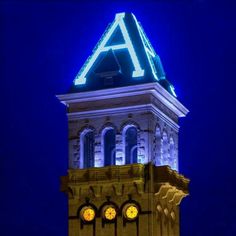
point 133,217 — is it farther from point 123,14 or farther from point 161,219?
point 123,14

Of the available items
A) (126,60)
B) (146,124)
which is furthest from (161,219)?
(126,60)

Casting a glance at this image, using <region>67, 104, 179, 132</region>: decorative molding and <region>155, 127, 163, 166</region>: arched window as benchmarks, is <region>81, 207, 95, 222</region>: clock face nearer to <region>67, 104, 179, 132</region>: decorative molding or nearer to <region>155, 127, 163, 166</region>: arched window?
<region>155, 127, 163, 166</region>: arched window

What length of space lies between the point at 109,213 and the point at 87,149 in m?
5.09

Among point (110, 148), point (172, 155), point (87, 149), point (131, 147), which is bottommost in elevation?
point (172, 155)

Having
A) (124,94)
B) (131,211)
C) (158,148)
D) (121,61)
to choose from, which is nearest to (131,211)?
(131,211)

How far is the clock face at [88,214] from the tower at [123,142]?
62mm

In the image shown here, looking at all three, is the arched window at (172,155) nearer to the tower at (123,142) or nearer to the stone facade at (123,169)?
the tower at (123,142)

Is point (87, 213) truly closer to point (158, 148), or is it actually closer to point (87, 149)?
point (87, 149)

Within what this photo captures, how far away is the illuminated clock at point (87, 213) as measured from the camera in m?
54.0

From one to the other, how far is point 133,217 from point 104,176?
3.06m

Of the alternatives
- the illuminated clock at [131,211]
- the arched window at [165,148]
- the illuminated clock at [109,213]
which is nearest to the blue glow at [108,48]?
the arched window at [165,148]

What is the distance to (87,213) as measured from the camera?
2132 inches

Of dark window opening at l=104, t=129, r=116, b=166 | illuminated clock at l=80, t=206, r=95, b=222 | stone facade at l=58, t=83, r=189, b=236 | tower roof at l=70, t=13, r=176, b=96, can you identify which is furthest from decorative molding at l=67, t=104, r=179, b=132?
illuminated clock at l=80, t=206, r=95, b=222

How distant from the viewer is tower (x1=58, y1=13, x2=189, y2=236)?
5309cm
